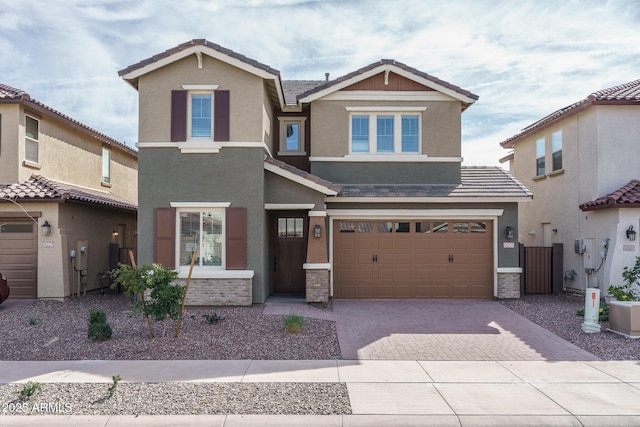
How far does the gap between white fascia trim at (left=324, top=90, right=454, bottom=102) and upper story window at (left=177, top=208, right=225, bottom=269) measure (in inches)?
203

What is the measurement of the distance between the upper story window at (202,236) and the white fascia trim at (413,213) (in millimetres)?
3244

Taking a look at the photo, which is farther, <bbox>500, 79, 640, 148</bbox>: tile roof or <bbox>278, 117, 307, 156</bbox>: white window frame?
<bbox>278, 117, 307, 156</bbox>: white window frame

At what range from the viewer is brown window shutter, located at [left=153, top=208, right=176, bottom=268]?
12.2 metres

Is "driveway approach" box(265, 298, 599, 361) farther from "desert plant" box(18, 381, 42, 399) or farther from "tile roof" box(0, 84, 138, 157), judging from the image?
"tile roof" box(0, 84, 138, 157)

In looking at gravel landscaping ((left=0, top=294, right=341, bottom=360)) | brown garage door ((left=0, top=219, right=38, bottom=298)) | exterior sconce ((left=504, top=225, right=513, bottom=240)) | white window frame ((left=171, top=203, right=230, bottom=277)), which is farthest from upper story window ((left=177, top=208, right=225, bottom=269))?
exterior sconce ((left=504, top=225, right=513, bottom=240))

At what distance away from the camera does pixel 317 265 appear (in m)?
12.5

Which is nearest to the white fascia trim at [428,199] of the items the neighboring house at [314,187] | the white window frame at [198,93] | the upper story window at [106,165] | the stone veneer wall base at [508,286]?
the neighboring house at [314,187]

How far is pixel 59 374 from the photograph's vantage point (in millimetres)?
7199

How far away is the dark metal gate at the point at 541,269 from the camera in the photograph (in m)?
14.7

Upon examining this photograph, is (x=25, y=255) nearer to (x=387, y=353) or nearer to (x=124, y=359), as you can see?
(x=124, y=359)

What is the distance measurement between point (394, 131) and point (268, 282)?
19.7ft

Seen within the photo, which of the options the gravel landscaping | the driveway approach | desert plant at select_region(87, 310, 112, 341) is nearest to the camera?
the gravel landscaping

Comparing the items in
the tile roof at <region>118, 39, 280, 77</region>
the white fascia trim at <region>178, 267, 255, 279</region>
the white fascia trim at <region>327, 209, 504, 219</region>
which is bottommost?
the white fascia trim at <region>178, 267, 255, 279</region>

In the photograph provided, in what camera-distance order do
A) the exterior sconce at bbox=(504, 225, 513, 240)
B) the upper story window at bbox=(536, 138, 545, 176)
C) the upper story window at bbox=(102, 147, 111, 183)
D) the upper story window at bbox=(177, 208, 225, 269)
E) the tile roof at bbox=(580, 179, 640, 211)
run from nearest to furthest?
1. the upper story window at bbox=(177, 208, 225, 269)
2. the tile roof at bbox=(580, 179, 640, 211)
3. the exterior sconce at bbox=(504, 225, 513, 240)
4. the upper story window at bbox=(536, 138, 545, 176)
5. the upper story window at bbox=(102, 147, 111, 183)
